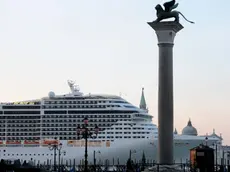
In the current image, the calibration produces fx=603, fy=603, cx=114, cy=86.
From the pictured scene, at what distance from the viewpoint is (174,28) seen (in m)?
29.4

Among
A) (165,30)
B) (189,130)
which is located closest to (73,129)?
(165,30)

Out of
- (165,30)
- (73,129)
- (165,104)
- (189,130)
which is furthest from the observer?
(189,130)

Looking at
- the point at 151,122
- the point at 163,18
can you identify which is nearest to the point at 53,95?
the point at 151,122

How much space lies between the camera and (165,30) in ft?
96.4

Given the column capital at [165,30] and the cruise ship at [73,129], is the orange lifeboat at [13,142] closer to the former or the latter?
the cruise ship at [73,129]

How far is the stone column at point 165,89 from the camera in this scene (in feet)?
93.3

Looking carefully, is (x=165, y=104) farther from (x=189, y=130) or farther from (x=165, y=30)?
(x=189, y=130)

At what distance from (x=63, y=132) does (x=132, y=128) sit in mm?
9640

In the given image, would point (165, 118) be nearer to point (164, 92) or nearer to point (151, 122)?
point (164, 92)

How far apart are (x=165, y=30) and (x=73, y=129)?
56.5m

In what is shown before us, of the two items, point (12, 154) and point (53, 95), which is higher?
point (53, 95)

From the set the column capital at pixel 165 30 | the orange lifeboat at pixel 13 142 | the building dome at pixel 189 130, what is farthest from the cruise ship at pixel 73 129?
the column capital at pixel 165 30

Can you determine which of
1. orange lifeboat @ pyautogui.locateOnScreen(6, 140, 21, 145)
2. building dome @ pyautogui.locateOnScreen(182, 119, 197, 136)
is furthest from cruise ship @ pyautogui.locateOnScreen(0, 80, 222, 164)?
building dome @ pyautogui.locateOnScreen(182, 119, 197, 136)

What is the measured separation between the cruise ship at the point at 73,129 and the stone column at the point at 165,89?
2117 inches
